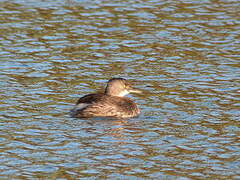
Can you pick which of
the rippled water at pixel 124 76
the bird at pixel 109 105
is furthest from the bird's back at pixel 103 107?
the rippled water at pixel 124 76

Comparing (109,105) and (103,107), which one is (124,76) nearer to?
(109,105)

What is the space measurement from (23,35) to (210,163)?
997 cm

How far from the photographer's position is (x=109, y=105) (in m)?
14.3

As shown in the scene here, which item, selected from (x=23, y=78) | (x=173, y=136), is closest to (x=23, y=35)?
(x=23, y=78)

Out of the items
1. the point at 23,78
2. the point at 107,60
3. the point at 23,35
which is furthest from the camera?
the point at 23,35

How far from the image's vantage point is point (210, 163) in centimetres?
1102

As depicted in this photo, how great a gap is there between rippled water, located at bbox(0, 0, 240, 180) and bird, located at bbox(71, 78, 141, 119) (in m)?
0.24

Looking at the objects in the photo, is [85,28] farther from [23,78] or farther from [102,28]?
[23,78]

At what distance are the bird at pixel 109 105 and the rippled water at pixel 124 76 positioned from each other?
9.3 inches

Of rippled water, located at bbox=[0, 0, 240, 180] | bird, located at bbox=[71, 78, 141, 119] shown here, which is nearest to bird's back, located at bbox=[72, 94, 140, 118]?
bird, located at bbox=[71, 78, 141, 119]

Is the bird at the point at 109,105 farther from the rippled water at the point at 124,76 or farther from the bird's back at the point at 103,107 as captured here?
the rippled water at the point at 124,76

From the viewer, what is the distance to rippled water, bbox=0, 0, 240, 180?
11.0 meters

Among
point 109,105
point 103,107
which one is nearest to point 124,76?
point 109,105

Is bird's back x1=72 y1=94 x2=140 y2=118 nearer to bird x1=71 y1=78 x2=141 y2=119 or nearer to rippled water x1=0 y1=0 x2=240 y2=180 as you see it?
bird x1=71 y1=78 x2=141 y2=119
